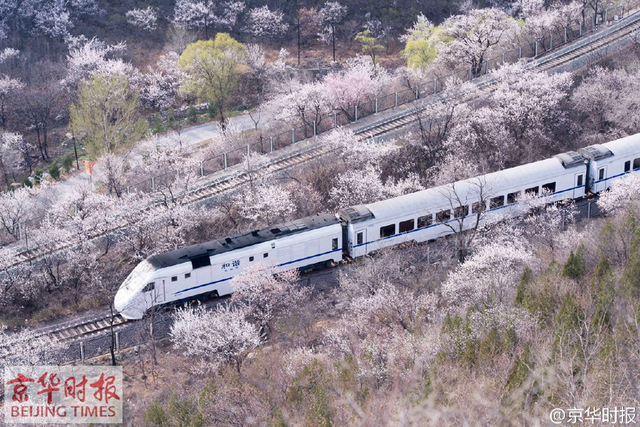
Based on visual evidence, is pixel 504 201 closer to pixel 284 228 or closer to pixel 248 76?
pixel 284 228

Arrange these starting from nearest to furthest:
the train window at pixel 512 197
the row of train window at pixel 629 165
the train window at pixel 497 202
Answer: the train window at pixel 497 202 < the train window at pixel 512 197 < the row of train window at pixel 629 165

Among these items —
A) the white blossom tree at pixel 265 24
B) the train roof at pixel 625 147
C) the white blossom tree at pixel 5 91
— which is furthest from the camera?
the white blossom tree at pixel 265 24

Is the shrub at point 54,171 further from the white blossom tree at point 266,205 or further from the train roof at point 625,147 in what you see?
the train roof at point 625,147

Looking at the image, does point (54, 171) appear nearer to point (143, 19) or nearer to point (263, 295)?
point (263, 295)

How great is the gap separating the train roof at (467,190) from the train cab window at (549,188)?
0.89 ft

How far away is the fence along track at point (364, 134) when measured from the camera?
40.2m

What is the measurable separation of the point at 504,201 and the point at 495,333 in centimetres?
1475

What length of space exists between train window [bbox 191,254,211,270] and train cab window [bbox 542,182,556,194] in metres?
18.6

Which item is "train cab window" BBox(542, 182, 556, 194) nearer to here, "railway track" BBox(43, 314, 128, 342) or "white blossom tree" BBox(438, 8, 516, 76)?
"white blossom tree" BBox(438, 8, 516, 76)

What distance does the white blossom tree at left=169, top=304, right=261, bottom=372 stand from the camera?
2953 cm

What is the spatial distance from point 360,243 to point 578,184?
13.5 metres

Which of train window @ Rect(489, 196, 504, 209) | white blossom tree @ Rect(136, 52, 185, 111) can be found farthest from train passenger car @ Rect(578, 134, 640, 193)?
white blossom tree @ Rect(136, 52, 185, 111)

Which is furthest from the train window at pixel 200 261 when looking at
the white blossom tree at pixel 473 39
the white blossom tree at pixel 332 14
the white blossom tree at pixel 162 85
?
the white blossom tree at pixel 332 14

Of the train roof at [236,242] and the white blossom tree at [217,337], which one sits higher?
the train roof at [236,242]
